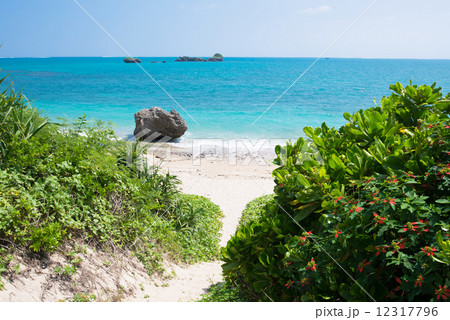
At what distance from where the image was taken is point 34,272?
420 centimetres

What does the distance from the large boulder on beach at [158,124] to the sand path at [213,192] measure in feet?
14.0

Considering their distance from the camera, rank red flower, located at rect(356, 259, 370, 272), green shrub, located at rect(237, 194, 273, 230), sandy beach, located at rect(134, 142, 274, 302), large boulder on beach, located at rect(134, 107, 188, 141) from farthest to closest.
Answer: large boulder on beach, located at rect(134, 107, 188, 141) → green shrub, located at rect(237, 194, 273, 230) → sandy beach, located at rect(134, 142, 274, 302) → red flower, located at rect(356, 259, 370, 272)

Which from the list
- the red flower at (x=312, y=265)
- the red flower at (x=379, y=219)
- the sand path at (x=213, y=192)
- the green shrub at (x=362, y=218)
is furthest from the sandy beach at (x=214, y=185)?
the red flower at (x=379, y=219)

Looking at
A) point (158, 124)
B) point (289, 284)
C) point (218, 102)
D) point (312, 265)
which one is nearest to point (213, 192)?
point (289, 284)

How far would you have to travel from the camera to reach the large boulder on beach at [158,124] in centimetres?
2011

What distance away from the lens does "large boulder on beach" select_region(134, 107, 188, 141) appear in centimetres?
2011

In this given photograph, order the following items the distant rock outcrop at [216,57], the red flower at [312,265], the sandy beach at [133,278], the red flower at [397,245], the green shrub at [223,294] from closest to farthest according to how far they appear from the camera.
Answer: the red flower at [397,245] → the red flower at [312,265] → the sandy beach at [133,278] → the green shrub at [223,294] → the distant rock outcrop at [216,57]

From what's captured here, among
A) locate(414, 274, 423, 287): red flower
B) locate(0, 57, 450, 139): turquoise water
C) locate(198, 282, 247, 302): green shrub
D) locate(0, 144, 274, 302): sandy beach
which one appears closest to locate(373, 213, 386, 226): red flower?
locate(414, 274, 423, 287): red flower

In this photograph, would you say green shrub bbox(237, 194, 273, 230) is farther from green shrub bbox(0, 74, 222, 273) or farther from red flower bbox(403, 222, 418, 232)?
red flower bbox(403, 222, 418, 232)

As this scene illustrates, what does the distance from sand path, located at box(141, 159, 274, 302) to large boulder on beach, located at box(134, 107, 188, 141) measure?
4.26 metres

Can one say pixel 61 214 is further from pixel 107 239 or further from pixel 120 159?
pixel 120 159

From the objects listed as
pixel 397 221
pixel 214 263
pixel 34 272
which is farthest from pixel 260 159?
pixel 397 221

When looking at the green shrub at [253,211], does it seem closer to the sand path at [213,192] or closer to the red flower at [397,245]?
the sand path at [213,192]
